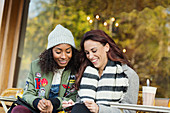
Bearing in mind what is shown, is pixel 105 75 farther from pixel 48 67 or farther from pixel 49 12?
pixel 49 12

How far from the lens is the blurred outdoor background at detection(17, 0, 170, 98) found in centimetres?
591

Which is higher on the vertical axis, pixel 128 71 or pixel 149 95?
pixel 128 71

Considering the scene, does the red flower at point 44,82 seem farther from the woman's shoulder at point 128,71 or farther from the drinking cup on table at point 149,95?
the drinking cup on table at point 149,95

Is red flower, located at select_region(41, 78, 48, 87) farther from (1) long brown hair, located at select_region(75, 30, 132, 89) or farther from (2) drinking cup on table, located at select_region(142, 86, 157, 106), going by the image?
(2) drinking cup on table, located at select_region(142, 86, 157, 106)

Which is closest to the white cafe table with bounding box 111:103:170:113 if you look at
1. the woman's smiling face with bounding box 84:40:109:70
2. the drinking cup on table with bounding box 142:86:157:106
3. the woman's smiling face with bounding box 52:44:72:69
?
the drinking cup on table with bounding box 142:86:157:106

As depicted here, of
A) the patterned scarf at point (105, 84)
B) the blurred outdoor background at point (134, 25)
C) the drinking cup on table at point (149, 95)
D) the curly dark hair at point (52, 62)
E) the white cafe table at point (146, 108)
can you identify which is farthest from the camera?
the blurred outdoor background at point (134, 25)

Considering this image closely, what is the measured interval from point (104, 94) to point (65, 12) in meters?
4.75

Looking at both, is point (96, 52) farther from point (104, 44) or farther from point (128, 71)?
point (128, 71)

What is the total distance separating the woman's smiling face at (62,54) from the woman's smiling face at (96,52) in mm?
163

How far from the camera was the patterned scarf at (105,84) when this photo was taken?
189cm

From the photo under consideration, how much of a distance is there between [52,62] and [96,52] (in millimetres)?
467

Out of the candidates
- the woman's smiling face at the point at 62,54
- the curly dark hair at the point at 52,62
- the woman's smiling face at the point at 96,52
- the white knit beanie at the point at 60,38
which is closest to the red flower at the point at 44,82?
the curly dark hair at the point at 52,62

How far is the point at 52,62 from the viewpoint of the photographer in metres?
2.16

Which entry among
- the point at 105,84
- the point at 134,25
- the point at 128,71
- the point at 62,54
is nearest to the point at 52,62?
the point at 62,54
